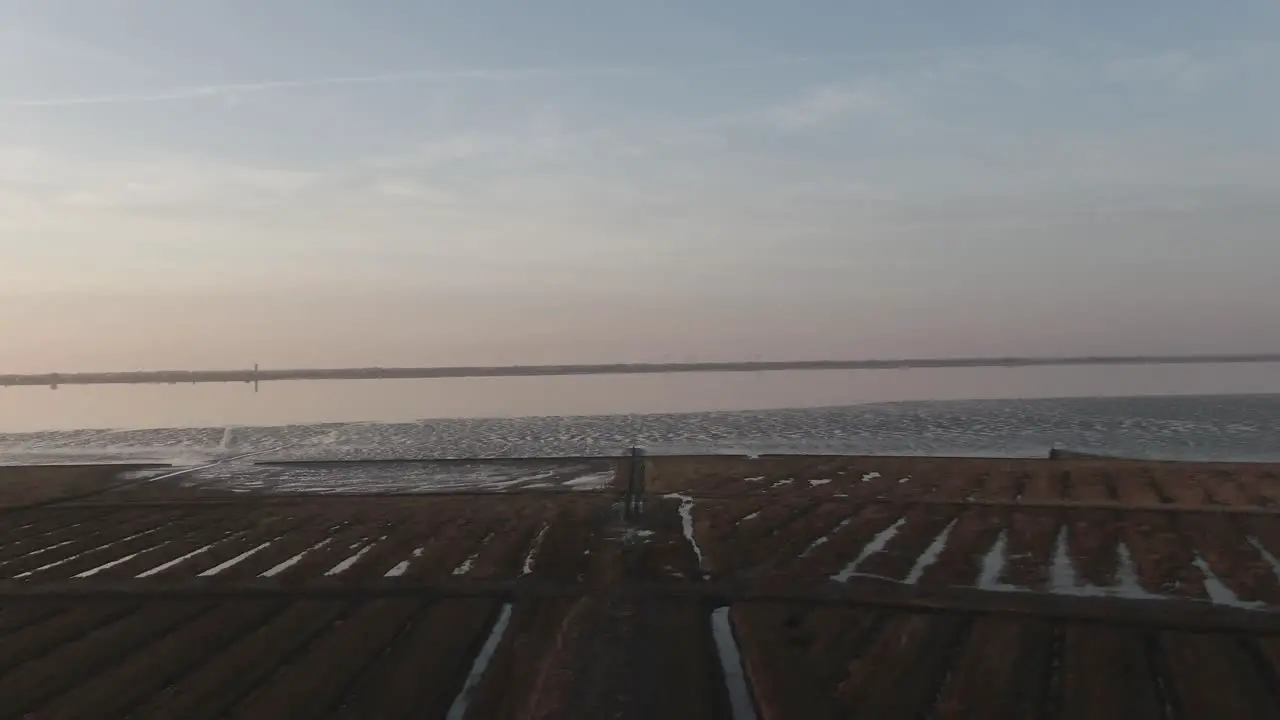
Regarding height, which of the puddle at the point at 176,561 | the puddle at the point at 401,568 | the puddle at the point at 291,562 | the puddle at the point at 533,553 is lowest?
the puddle at the point at 176,561

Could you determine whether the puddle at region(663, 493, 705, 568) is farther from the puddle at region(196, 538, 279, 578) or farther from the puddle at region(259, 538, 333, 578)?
the puddle at region(196, 538, 279, 578)

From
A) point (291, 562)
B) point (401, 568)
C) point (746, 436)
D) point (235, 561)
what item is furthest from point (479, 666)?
point (746, 436)

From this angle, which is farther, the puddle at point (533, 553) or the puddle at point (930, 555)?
the puddle at point (533, 553)

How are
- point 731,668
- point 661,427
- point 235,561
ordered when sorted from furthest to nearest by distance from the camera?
point 661,427
point 235,561
point 731,668

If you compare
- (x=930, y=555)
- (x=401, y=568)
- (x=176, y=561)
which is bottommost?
(x=176, y=561)

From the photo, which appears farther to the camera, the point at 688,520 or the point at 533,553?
the point at 688,520

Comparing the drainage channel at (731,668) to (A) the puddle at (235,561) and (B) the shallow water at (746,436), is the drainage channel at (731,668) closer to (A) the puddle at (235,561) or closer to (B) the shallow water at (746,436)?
(A) the puddle at (235,561)

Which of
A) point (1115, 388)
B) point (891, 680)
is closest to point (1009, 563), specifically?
point (891, 680)

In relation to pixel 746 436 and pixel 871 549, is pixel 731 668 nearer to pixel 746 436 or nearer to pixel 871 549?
pixel 871 549

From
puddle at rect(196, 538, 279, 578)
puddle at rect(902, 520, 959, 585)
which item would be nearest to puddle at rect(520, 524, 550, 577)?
puddle at rect(196, 538, 279, 578)

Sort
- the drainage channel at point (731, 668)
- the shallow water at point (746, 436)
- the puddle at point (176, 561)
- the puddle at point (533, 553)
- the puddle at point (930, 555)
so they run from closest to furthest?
the drainage channel at point (731, 668) < the puddle at point (930, 555) < the puddle at point (533, 553) < the puddle at point (176, 561) < the shallow water at point (746, 436)

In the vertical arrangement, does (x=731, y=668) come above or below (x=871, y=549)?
below

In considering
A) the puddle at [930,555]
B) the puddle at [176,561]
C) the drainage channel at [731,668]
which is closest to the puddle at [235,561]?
the puddle at [176,561]

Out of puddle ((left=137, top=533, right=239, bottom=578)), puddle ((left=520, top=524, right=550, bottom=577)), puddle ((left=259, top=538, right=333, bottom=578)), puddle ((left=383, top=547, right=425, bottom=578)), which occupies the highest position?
puddle ((left=520, top=524, right=550, bottom=577))
